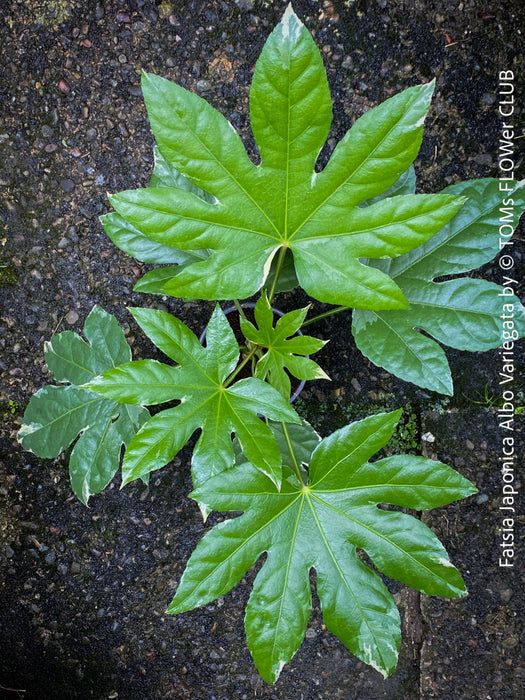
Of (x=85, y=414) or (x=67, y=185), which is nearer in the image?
(x=85, y=414)

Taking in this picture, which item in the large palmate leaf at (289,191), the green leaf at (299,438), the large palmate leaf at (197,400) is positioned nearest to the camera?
the large palmate leaf at (289,191)

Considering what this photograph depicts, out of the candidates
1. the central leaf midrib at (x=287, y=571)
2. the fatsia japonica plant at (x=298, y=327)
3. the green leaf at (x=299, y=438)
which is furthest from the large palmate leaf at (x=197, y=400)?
the green leaf at (x=299, y=438)

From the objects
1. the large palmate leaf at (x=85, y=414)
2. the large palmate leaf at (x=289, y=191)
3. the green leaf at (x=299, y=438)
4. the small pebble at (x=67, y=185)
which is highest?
the small pebble at (x=67, y=185)

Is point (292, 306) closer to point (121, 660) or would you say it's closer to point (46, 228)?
point (46, 228)

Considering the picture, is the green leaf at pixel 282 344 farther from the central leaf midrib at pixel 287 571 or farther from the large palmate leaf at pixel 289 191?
the central leaf midrib at pixel 287 571

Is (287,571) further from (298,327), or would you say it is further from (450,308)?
(450,308)

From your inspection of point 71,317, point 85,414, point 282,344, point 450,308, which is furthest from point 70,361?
point 450,308

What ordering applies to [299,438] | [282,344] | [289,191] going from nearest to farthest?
[289,191]
[282,344]
[299,438]
